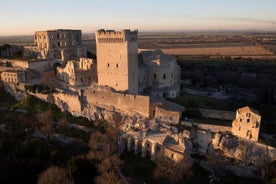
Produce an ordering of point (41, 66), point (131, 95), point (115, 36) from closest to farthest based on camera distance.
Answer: point (131, 95) < point (115, 36) < point (41, 66)

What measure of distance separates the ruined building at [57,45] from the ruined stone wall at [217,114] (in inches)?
843

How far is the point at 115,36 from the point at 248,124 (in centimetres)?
1542

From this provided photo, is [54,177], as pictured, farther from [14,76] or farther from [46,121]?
[14,76]

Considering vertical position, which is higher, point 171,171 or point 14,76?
point 14,76

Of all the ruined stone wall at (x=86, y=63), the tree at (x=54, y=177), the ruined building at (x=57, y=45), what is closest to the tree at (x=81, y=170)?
the tree at (x=54, y=177)

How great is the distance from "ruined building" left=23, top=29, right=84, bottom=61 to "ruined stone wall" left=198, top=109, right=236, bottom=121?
21.4 meters

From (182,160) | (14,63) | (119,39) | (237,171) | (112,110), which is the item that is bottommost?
(237,171)

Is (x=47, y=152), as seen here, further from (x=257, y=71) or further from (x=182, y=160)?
(x=257, y=71)

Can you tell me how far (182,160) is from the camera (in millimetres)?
20922

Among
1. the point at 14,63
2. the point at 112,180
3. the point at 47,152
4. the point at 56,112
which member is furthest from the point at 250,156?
the point at 14,63

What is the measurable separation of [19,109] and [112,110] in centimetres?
1005

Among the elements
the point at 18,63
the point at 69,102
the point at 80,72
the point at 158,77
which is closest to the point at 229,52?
the point at 158,77

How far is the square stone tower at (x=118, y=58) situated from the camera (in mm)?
28844

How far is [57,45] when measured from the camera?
4097 centimetres
